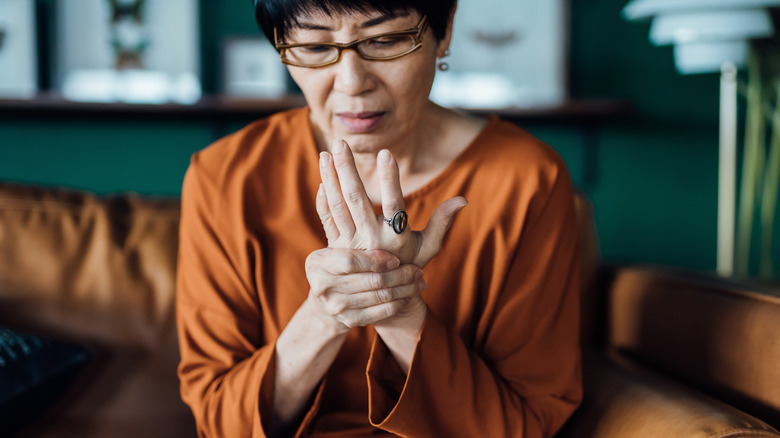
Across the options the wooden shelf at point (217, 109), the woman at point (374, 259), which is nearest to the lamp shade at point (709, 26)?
the wooden shelf at point (217, 109)

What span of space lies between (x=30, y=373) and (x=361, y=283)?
2.47 ft

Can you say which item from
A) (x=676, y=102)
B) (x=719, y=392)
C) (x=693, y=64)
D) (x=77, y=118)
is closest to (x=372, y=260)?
(x=719, y=392)

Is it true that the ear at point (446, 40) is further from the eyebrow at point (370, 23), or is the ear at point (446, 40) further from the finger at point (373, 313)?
the finger at point (373, 313)

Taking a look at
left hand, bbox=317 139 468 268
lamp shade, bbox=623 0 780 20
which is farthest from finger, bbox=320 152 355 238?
lamp shade, bbox=623 0 780 20

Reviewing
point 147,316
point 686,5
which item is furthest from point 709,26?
point 147,316

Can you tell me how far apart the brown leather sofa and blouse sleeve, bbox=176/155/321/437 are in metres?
0.28

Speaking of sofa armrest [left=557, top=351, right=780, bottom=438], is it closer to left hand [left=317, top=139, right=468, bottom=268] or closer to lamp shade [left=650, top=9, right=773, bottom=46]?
left hand [left=317, top=139, right=468, bottom=268]

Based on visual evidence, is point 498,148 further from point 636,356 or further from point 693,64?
point 693,64

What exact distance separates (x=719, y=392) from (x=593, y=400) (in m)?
0.23

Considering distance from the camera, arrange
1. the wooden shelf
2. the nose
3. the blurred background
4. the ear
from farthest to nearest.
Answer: the blurred background, the wooden shelf, the ear, the nose

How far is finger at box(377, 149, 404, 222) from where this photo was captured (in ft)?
2.64

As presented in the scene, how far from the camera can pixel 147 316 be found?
141 cm

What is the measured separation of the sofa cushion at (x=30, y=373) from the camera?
1136 mm

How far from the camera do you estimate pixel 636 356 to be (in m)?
1.40
